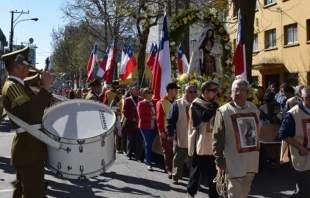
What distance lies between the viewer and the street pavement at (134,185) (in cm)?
729

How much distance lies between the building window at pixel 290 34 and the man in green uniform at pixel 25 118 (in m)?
25.7

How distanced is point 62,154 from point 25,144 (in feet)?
1.27

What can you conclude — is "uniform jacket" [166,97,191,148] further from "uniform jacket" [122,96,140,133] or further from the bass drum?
"uniform jacket" [122,96,140,133]

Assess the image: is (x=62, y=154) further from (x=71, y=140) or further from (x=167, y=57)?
(x=167, y=57)

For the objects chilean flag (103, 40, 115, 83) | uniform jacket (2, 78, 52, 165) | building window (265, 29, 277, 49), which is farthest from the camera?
building window (265, 29, 277, 49)

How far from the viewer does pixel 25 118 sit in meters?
4.38

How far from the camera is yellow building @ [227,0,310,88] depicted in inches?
1056

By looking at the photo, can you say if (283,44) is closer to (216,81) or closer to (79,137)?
(216,81)

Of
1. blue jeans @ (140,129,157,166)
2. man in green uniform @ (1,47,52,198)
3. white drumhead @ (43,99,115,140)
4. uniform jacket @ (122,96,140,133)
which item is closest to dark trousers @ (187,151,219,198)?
white drumhead @ (43,99,115,140)

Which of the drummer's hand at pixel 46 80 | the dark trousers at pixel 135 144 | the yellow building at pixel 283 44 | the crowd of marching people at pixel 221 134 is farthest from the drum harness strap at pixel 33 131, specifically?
the yellow building at pixel 283 44

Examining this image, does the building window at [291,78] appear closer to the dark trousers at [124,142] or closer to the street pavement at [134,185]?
the dark trousers at [124,142]

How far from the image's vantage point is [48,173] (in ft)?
29.7

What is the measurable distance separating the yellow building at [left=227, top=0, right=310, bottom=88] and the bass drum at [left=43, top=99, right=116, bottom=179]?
69.1ft

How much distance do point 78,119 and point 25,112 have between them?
0.68 m
